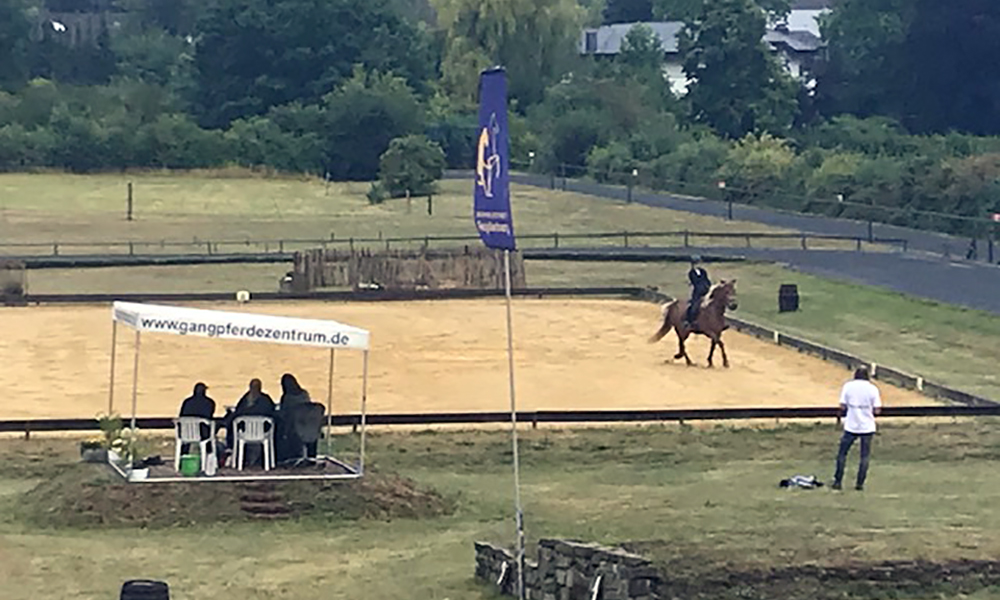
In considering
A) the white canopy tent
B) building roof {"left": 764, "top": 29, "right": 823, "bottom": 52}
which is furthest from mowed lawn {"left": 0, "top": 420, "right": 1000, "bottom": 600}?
building roof {"left": 764, "top": 29, "right": 823, "bottom": 52}

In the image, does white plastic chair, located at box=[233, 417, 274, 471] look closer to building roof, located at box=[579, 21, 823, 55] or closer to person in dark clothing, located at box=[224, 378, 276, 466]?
person in dark clothing, located at box=[224, 378, 276, 466]

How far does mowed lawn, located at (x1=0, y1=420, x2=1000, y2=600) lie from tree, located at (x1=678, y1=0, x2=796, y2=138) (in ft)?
239

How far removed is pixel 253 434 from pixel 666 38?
124 m

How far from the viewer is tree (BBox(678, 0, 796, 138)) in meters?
99.5

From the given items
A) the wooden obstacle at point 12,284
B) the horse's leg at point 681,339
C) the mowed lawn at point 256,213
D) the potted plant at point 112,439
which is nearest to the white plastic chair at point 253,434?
the potted plant at point 112,439

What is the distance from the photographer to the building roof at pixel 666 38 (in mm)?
133250

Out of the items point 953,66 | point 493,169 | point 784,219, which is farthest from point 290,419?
point 953,66

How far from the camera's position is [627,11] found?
16438 cm

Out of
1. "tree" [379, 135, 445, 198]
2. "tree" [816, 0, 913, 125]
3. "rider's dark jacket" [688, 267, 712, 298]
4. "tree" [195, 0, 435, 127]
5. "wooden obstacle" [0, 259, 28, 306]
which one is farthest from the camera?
"tree" [195, 0, 435, 127]

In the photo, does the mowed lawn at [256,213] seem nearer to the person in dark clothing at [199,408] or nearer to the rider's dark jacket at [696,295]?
the rider's dark jacket at [696,295]

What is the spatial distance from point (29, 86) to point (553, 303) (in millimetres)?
67366

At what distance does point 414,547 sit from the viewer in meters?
18.9

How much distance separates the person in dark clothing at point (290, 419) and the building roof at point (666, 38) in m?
109

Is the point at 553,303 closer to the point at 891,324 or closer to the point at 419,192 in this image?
the point at 891,324
